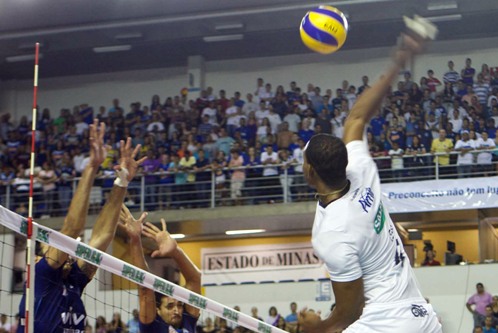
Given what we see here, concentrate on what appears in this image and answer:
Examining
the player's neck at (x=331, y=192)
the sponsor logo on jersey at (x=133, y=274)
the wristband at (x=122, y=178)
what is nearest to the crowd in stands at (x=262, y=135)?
the sponsor logo on jersey at (x=133, y=274)

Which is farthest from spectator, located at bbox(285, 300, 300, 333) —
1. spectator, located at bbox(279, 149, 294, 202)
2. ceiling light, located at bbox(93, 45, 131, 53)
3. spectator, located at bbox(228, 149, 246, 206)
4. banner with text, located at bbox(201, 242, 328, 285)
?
ceiling light, located at bbox(93, 45, 131, 53)

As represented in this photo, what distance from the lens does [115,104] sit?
27.8 metres

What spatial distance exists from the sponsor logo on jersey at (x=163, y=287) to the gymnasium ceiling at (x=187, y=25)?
19567 millimetres

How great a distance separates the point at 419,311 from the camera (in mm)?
4355

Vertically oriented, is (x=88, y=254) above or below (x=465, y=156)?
below

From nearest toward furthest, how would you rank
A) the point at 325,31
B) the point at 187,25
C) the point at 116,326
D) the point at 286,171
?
the point at 325,31 < the point at 116,326 < the point at 286,171 < the point at 187,25

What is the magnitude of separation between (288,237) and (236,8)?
718 cm

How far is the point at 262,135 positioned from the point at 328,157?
19.7 metres

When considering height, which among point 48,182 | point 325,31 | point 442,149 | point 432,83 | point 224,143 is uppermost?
point 432,83

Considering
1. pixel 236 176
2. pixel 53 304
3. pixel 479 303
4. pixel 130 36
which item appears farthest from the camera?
pixel 130 36

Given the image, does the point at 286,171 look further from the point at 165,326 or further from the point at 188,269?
the point at 165,326

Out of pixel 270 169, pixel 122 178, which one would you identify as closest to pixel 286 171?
pixel 270 169

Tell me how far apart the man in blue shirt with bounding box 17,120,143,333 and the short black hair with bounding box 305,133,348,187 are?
195cm

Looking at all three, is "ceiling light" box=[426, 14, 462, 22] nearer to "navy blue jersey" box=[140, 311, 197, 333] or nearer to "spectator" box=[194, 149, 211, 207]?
"spectator" box=[194, 149, 211, 207]
